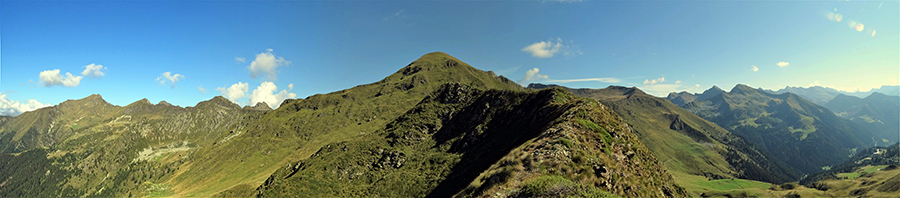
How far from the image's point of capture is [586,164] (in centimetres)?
5197

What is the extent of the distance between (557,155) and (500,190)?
12450 millimetres

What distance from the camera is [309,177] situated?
565ft

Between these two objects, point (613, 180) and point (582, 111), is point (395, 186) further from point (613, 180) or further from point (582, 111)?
point (613, 180)

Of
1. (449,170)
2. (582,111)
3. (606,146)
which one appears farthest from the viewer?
(449,170)

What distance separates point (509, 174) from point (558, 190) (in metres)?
11.0

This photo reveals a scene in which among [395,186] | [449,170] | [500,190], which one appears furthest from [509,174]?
[395,186]

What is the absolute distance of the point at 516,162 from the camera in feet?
188

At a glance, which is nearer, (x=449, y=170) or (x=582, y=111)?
(x=582, y=111)

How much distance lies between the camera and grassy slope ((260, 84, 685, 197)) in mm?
50844

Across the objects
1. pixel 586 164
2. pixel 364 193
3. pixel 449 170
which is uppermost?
pixel 586 164

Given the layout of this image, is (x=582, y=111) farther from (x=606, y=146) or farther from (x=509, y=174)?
(x=509, y=174)

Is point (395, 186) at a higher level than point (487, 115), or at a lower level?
lower

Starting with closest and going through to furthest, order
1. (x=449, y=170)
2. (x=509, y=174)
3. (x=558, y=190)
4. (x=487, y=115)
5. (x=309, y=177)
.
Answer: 1. (x=558, y=190)
2. (x=509, y=174)
3. (x=449, y=170)
4. (x=309, y=177)
5. (x=487, y=115)

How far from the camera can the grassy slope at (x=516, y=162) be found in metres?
50.8
